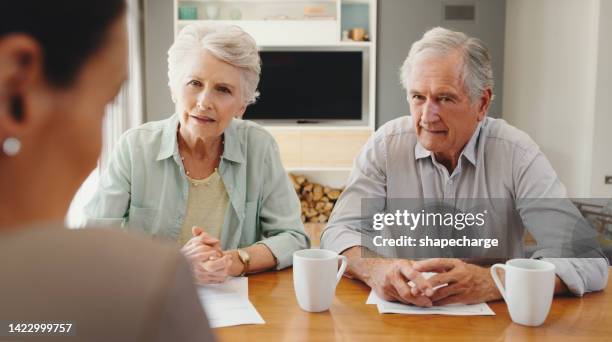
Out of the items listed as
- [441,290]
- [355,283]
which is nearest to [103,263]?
[441,290]

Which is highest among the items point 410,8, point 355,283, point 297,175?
point 410,8

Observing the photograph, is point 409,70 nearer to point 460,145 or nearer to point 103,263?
point 460,145

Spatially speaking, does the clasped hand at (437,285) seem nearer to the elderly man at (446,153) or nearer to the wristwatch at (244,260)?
the elderly man at (446,153)

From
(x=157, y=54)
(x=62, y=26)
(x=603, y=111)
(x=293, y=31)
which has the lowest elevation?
(x=603, y=111)

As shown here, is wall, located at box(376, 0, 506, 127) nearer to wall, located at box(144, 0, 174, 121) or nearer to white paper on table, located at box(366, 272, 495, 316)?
wall, located at box(144, 0, 174, 121)

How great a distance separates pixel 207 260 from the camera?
125 cm

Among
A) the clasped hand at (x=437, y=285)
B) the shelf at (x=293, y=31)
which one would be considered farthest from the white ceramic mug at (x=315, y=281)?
the shelf at (x=293, y=31)

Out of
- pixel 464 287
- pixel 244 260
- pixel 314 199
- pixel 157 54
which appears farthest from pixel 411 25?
pixel 464 287

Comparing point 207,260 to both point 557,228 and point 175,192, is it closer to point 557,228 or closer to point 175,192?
point 175,192

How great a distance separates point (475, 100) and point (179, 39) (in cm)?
83

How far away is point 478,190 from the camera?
1.63m

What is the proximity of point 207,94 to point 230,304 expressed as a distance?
0.65m

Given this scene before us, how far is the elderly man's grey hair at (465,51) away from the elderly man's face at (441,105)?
2 cm

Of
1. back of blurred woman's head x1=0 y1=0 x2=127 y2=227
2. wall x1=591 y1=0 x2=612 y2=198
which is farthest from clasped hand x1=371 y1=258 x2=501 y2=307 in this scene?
wall x1=591 y1=0 x2=612 y2=198
